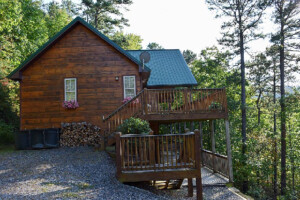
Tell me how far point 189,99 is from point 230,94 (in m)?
14.7

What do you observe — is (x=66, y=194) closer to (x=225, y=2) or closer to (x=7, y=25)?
(x=7, y=25)

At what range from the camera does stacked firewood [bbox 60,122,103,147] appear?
13.7 metres

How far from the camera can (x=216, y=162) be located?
12.7m

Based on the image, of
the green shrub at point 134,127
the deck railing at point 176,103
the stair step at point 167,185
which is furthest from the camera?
the deck railing at point 176,103

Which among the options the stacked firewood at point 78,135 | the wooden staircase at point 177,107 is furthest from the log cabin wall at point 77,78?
the wooden staircase at point 177,107

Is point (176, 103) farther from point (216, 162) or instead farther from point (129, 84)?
point (129, 84)

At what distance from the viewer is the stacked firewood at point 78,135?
13.7 m

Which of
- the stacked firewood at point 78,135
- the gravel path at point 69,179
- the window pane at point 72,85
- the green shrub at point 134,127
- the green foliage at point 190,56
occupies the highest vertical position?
the green foliage at point 190,56

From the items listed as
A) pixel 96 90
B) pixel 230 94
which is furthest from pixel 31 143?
pixel 230 94

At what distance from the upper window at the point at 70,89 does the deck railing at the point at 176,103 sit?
4.07 metres

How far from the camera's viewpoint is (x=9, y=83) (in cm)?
1988

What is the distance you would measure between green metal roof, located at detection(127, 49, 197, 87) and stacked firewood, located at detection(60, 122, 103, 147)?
5.54 m

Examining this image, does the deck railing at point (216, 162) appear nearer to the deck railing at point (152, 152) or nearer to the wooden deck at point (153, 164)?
the wooden deck at point (153, 164)

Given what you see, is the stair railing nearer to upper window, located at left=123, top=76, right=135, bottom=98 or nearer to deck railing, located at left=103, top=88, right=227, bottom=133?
deck railing, located at left=103, top=88, right=227, bottom=133
